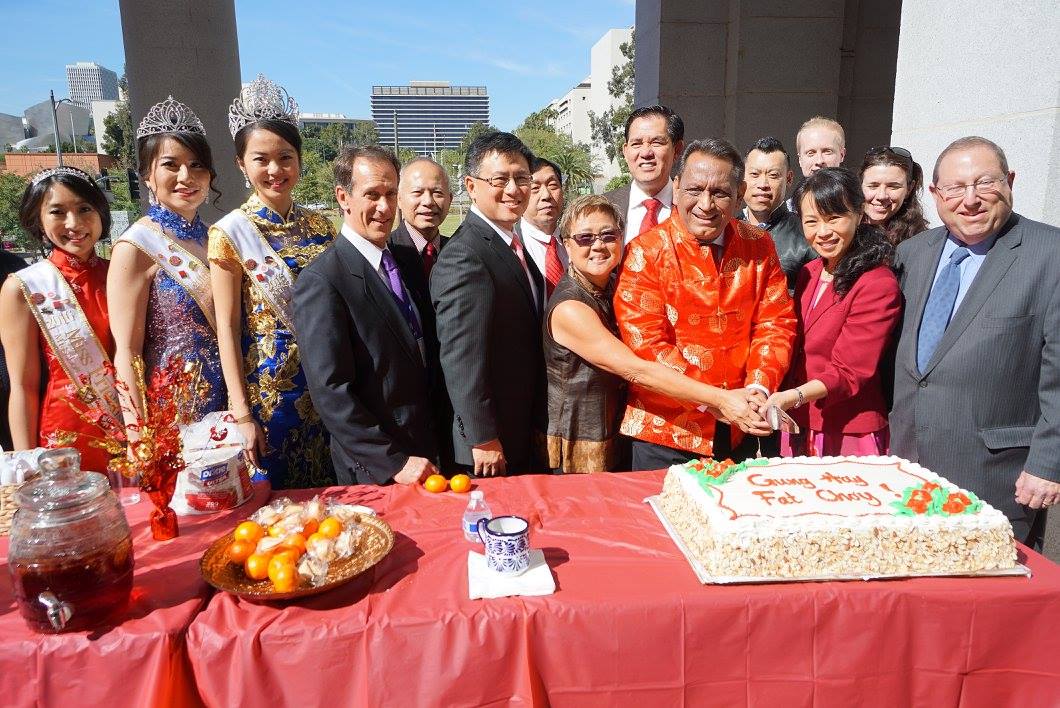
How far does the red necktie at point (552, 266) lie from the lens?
3297 mm

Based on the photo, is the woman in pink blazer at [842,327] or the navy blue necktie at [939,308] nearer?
the navy blue necktie at [939,308]

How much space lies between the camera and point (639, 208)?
4.02m

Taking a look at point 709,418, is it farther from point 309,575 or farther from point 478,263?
point 309,575

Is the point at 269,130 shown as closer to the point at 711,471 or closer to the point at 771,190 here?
the point at 711,471

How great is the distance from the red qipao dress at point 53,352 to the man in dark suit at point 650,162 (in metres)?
2.72

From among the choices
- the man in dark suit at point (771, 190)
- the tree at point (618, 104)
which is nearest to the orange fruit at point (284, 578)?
the man in dark suit at point (771, 190)

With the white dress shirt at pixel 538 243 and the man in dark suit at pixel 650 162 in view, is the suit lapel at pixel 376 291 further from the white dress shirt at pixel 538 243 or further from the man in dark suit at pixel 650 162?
the man in dark suit at pixel 650 162

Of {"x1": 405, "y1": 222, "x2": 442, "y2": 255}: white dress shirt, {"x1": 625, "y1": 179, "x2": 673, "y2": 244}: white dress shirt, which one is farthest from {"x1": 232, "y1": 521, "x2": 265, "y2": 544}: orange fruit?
{"x1": 625, "y1": 179, "x2": 673, "y2": 244}: white dress shirt

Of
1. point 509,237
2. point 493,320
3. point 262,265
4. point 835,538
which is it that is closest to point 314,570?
point 493,320

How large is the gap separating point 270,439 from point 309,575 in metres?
1.41

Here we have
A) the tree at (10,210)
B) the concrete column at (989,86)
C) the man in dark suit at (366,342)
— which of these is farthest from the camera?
the tree at (10,210)

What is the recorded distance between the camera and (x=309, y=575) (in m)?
1.80

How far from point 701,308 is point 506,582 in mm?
1475

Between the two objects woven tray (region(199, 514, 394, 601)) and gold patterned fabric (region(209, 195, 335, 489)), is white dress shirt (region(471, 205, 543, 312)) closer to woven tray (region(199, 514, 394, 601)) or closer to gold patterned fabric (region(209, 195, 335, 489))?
gold patterned fabric (region(209, 195, 335, 489))
